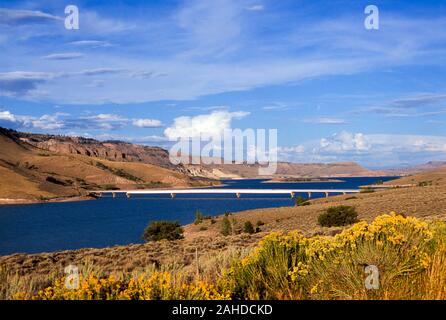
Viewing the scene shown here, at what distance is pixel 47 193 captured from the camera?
457 ft

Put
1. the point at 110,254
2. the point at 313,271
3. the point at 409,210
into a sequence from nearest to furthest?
the point at 313,271 < the point at 110,254 < the point at 409,210

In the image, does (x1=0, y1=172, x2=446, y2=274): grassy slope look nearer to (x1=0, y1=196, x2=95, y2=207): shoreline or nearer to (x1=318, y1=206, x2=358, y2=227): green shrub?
(x1=318, y1=206, x2=358, y2=227): green shrub

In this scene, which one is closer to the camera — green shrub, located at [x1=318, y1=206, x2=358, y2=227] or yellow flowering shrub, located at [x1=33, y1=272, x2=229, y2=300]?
yellow flowering shrub, located at [x1=33, y1=272, x2=229, y2=300]

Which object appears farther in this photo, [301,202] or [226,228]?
[301,202]

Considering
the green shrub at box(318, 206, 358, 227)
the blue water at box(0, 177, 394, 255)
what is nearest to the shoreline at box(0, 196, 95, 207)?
the blue water at box(0, 177, 394, 255)

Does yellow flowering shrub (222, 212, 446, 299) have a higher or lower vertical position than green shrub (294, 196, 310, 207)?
lower

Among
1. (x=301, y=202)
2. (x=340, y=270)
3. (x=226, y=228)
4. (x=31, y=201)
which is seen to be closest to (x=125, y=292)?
(x=340, y=270)

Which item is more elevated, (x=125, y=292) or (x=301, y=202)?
(x=301, y=202)

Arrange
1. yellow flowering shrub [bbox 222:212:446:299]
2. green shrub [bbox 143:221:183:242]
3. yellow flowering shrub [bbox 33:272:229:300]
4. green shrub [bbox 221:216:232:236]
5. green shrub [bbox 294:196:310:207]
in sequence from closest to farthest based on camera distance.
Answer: yellow flowering shrub [bbox 33:272:229:300] → yellow flowering shrub [bbox 222:212:446:299] → green shrub [bbox 143:221:183:242] → green shrub [bbox 221:216:232:236] → green shrub [bbox 294:196:310:207]

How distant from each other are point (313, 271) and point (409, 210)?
148ft

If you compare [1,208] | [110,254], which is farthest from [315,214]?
[1,208]

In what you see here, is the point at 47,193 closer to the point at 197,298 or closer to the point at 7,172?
the point at 7,172

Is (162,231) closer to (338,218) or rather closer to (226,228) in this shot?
(226,228)

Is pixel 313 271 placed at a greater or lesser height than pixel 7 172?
lesser
